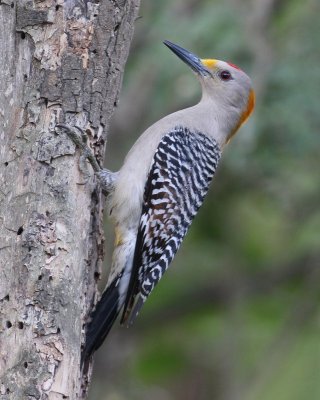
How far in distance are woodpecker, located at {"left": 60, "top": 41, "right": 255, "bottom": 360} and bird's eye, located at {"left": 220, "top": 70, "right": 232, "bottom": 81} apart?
271mm

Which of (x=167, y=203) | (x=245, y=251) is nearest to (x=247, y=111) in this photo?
(x=167, y=203)

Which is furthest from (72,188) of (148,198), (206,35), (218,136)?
(206,35)

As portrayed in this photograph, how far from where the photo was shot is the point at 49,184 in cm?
537

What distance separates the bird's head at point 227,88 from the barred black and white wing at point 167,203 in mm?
482

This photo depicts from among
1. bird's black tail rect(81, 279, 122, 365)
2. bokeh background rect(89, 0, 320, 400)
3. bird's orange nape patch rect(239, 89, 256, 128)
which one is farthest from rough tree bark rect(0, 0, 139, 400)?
bokeh background rect(89, 0, 320, 400)

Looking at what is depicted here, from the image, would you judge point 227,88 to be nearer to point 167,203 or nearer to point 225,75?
point 225,75

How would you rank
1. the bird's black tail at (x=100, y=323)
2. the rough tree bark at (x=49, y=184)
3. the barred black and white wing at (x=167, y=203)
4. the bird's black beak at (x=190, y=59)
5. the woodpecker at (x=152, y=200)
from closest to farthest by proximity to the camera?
the rough tree bark at (x=49, y=184), the bird's black tail at (x=100, y=323), the woodpecker at (x=152, y=200), the barred black and white wing at (x=167, y=203), the bird's black beak at (x=190, y=59)

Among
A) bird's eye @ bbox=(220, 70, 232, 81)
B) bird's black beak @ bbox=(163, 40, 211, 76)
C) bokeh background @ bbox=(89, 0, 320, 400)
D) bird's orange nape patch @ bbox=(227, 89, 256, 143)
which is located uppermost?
bird's black beak @ bbox=(163, 40, 211, 76)

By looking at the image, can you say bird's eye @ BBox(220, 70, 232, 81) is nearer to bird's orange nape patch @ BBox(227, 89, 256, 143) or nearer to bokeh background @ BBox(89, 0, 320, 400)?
bird's orange nape patch @ BBox(227, 89, 256, 143)

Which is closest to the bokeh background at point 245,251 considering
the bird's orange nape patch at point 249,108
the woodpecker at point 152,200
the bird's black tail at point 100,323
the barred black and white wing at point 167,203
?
the bird's orange nape patch at point 249,108

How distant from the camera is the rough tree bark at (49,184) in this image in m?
5.13

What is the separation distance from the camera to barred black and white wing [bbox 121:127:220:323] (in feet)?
19.5

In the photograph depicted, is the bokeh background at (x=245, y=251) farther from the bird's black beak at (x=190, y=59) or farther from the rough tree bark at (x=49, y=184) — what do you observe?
the rough tree bark at (x=49, y=184)

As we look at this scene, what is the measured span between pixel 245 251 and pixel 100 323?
17.8 ft
